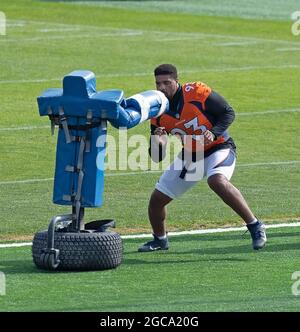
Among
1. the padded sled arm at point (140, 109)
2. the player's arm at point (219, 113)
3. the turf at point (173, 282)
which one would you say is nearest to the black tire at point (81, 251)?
the turf at point (173, 282)

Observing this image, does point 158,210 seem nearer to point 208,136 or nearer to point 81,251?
point 208,136

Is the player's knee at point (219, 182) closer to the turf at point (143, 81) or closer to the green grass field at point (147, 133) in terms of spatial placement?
the green grass field at point (147, 133)

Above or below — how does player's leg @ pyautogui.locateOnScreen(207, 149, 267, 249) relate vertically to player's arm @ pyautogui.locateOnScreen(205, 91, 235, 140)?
below

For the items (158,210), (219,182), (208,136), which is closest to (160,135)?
(208,136)

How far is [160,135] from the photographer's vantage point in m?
13.1

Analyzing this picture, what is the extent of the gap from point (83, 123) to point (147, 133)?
979cm

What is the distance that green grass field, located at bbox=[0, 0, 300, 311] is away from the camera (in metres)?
11.5

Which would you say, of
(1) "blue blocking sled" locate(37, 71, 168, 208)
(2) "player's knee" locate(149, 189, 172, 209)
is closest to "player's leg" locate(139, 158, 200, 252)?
(2) "player's knee" locate(149, 189, 172, 209)

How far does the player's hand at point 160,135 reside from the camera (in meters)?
13.1

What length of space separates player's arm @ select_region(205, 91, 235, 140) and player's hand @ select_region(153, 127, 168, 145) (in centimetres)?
44

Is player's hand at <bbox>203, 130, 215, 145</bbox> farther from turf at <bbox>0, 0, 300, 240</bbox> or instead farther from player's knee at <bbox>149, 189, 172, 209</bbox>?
turf at <bbox>0, 0, 300, 240</bbox>

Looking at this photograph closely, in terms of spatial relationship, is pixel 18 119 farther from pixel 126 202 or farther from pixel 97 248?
pixel 97 248

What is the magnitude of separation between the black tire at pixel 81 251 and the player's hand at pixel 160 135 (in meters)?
1.23
